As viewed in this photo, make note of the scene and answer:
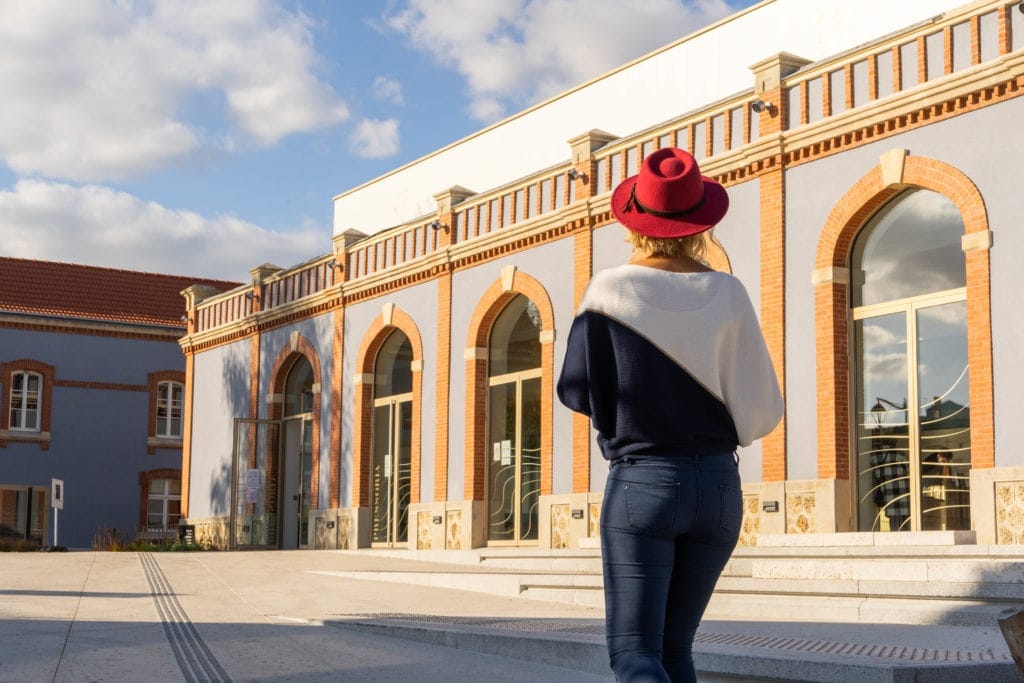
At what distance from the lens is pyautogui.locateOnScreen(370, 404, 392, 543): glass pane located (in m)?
24.2

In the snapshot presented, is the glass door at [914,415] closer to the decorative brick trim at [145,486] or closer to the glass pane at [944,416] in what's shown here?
the glass pane at [944,416]

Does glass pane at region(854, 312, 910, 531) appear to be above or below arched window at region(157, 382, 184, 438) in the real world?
below

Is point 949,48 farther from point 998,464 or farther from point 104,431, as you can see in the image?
point 104,431

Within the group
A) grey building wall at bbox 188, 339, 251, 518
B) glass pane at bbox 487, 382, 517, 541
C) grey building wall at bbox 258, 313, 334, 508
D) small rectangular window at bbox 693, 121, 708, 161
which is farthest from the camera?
grey building wall at bbox 188, 339, 251, 518

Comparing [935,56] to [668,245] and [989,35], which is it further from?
[668,245]

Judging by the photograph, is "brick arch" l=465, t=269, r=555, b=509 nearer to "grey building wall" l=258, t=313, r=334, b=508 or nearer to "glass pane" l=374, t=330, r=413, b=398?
"glass pane" l=374, t=330, r=413, b=398

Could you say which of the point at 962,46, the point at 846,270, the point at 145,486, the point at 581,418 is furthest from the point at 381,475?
the point at 145,486

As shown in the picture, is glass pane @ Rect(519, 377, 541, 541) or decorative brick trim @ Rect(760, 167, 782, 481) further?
glass pane @ Rect(519, 377, 541, 541)

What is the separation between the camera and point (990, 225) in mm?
13703

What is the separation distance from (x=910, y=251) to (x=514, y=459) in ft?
27.3

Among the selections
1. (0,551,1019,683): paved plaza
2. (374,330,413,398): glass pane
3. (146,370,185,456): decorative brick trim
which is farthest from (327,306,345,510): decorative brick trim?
(146,370,185,456): decorative brick trim

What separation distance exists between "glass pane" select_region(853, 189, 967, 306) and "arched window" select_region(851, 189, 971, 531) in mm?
12

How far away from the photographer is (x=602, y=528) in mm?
3361

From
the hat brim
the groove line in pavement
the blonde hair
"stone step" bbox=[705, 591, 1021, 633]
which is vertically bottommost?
the groove line in pavement
